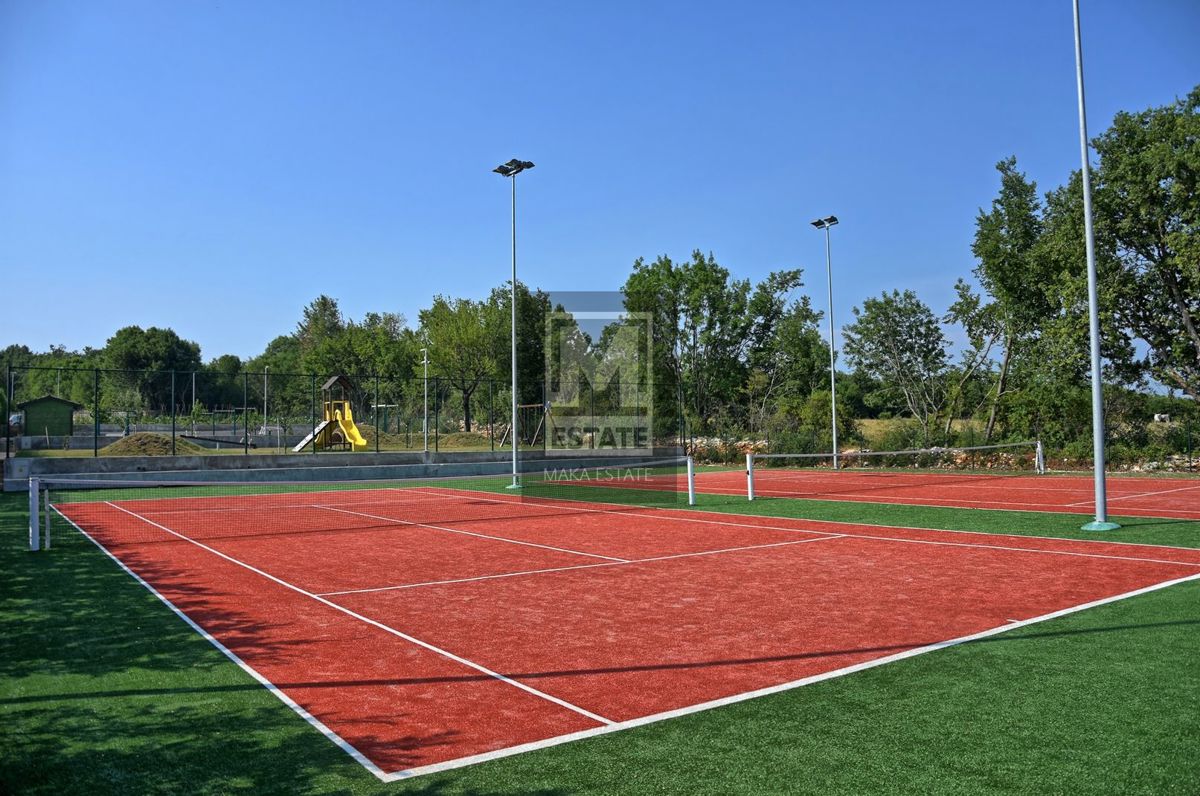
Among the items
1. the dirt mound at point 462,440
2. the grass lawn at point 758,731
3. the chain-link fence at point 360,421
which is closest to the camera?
the grass lawn at point 758,731

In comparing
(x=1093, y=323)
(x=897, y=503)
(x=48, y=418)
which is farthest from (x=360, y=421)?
(x=1093, y=323)

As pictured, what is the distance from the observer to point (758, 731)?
4879 mm

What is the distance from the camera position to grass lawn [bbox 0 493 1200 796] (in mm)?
4176

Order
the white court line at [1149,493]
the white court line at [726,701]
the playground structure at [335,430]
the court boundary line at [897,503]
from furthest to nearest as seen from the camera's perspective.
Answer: the playground structure at [335,430] → the white court line at [1149,493] → the court boundary line at [897,503] → the white court line at [726,701]

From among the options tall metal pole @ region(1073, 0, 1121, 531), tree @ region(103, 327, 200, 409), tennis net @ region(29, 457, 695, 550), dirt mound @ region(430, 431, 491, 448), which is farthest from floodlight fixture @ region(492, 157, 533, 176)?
tree @ region(103, 327, 200, 409)

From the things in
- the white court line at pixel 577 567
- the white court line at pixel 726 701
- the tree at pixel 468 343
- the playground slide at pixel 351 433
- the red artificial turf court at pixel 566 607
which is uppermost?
the tree at pixel 468 343

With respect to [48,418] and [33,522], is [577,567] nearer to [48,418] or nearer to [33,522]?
[33,522]

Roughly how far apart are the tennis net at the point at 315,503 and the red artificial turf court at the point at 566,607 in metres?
0.75

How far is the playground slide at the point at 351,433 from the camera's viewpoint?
37.5 m

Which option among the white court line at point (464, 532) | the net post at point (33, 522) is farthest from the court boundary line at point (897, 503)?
the net post at point (33, 522)

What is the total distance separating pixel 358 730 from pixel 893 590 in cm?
622

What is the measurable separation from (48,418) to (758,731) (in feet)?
154

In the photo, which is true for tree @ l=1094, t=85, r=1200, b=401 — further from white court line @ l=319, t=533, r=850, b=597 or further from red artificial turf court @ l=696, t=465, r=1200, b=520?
white court line @ l=319, t=533, r=850, b=597

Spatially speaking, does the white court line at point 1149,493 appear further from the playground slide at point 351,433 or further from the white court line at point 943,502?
the playground slide at point 351,433
